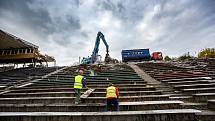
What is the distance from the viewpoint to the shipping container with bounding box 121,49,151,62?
43312 millimetres

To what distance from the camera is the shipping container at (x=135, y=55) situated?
142 feet

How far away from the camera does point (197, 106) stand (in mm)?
8766

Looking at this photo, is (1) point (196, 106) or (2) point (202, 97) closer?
(1) point (196, 106)

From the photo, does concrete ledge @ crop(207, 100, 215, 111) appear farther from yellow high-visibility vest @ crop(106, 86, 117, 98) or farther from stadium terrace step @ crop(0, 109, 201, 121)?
yellow high-visibility vest @ crop(106, 86, 117, 98)

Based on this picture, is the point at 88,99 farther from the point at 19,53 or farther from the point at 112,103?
the point at 19,53

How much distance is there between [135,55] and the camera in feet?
142

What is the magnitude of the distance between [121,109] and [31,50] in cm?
2767

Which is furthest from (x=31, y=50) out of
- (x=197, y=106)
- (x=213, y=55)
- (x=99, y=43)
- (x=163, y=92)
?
(x=213, y=55)

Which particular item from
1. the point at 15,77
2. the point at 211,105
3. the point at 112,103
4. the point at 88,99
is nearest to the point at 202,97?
the point at 211,105

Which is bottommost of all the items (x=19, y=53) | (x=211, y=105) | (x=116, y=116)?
(x=116, y=116)

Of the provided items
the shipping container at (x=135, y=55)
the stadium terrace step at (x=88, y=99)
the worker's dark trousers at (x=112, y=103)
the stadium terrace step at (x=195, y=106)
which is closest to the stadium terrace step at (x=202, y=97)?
the stadium terrace step at (x=195, y=106)

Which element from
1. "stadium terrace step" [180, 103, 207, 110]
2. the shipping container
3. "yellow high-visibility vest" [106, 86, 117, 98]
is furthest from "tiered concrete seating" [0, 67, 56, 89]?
the shipping container

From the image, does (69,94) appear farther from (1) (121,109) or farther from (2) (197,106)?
(2) (197,106)

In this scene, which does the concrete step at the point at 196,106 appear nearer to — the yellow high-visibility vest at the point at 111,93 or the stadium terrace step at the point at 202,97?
the stadium terrace step at the point at 202,97
